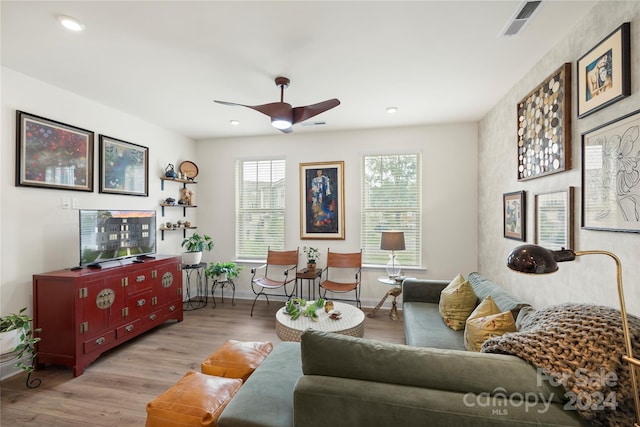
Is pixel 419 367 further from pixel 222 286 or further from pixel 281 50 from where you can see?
pixel 222 286

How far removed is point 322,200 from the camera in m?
4.54

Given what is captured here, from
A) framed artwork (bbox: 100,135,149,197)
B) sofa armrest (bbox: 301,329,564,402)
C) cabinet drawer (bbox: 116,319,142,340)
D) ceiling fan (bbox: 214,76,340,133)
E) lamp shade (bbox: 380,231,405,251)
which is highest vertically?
ceiling fan (bbox: 214,76,340,133)

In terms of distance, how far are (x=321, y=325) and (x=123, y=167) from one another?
10.5 feet

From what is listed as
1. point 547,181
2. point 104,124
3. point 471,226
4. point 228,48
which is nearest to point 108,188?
point 104,124

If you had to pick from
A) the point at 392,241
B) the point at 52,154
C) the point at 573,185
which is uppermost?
the point at 52,154

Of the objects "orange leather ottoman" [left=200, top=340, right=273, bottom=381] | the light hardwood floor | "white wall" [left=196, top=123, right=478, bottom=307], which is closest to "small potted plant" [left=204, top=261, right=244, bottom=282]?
"white wall" [left=196, top=123, right=478, bottom=307]

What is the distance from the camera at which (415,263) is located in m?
4.30

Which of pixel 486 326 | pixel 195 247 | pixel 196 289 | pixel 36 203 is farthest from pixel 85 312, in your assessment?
pixel 486 326

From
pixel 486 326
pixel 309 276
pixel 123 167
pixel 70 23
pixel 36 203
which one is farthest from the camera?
pixel 309 276

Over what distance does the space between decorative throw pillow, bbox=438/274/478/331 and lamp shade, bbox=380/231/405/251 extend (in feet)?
3.93

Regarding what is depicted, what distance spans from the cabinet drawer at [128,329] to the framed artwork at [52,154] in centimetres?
158

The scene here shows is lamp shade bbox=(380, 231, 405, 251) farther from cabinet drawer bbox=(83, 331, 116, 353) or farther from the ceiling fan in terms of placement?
cabinet drawer bbox=(83, 331, 116, 353)

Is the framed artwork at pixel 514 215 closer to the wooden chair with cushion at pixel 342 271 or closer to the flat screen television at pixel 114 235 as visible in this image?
the wooden chair with cushion at pixel 342 271

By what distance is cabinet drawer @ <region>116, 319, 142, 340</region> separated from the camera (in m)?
2.94
